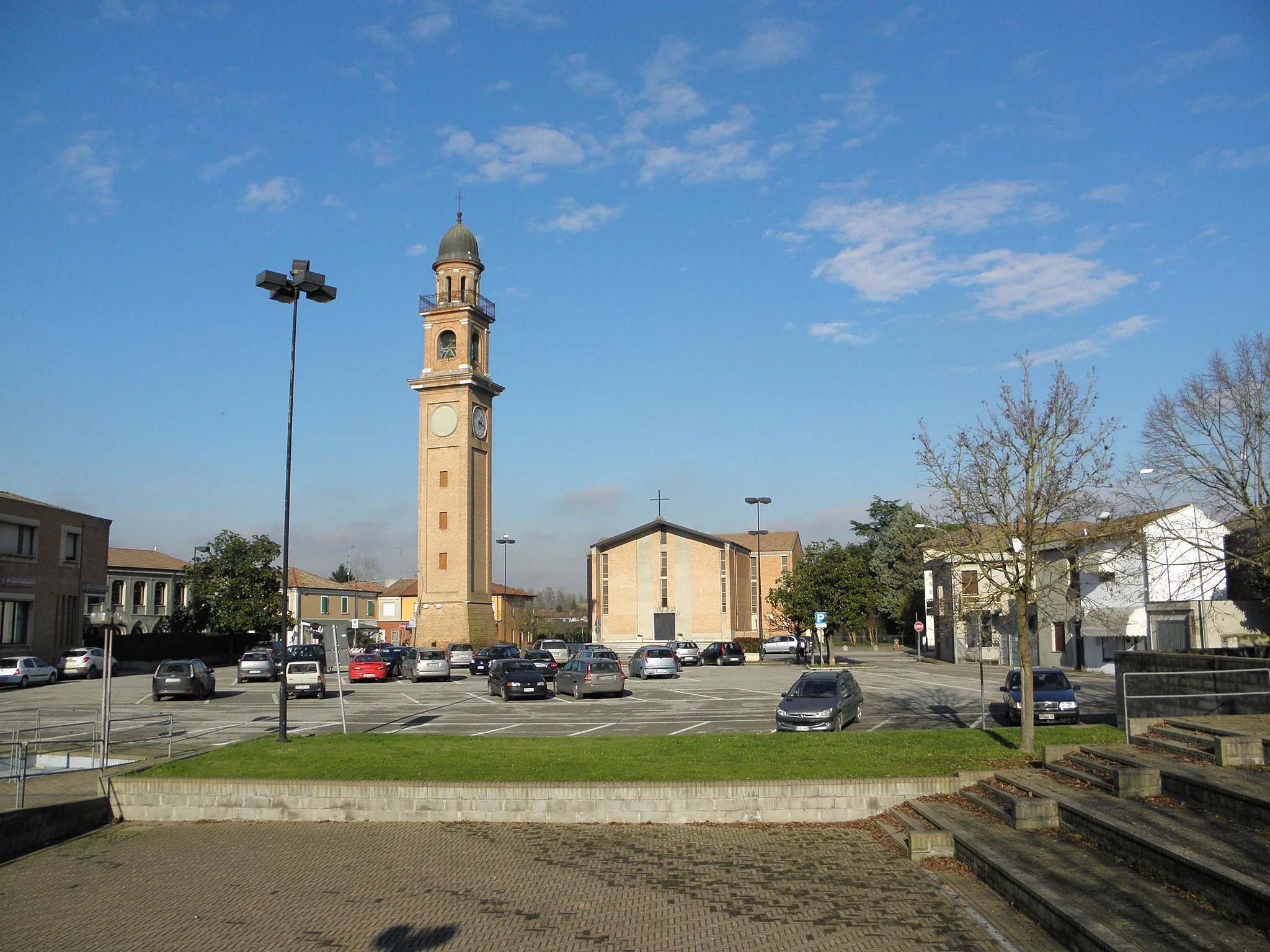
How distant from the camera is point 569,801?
13.9 metres

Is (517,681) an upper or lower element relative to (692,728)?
upper

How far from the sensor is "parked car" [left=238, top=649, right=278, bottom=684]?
141 feet

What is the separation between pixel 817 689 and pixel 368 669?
2745 cm

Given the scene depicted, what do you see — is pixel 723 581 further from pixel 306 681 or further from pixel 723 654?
pixel 306 681

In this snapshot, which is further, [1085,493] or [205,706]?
[205,706]

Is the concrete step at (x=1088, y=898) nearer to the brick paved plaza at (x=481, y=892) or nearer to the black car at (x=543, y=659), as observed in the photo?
the brick paved plaza at (x=481, y=892)

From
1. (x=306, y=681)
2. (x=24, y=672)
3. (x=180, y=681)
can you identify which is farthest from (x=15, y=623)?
(x=306, y=681)

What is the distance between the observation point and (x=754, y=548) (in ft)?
319

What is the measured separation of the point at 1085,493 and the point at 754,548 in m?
82.3

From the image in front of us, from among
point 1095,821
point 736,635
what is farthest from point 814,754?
point 736,635

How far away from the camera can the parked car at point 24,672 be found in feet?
127

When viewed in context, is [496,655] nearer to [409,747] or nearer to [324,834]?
[409,747]

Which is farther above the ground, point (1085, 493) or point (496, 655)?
point (1085, 493)

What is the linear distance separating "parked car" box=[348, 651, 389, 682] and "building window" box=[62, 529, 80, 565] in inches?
747
